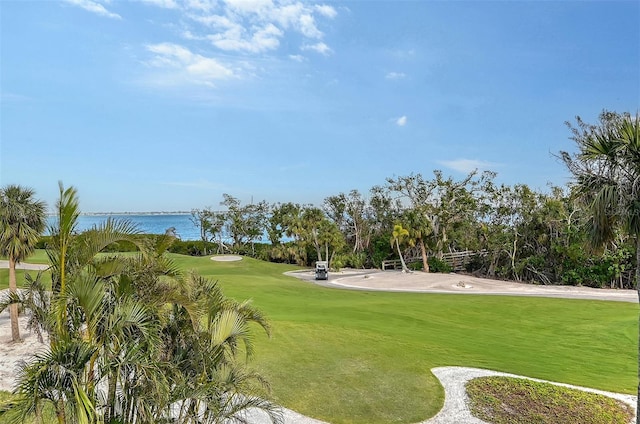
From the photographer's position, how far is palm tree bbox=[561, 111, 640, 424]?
671cm

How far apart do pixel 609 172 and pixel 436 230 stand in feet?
107

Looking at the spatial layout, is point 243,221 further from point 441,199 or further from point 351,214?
point 441,199

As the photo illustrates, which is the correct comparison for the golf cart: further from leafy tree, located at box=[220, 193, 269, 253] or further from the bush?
leafy tree, located at box=[220, 193, 269, 253]

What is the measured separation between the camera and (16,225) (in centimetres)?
1284

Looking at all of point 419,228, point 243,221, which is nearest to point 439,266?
point 419,228

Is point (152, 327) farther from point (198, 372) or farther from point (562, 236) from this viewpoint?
point (562, 236)

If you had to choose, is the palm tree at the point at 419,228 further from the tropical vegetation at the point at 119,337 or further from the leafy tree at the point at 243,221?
the tropical vegetation at the point at 119,337

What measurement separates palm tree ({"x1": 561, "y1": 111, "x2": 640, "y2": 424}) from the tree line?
18.5 m

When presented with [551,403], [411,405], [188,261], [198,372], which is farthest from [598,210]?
[188,261]

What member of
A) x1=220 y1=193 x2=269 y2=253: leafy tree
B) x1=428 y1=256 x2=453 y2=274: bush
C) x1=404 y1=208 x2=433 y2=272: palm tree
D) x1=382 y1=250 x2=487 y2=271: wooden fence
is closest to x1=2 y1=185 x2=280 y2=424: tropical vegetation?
x1=404 y1=208 x2=433 y2=272: palm tree

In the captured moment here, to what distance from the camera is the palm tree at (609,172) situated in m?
6.71

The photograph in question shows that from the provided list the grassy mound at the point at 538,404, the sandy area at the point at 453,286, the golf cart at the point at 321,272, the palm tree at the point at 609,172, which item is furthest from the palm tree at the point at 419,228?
the palm tree at the point at 609,172

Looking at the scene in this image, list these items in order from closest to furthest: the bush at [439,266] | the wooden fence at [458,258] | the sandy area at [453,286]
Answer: the sandy area at [453,286] < the bush at [439,266] < the wooden fence at [458,258]

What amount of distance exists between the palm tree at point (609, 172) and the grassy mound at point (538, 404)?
355cm
